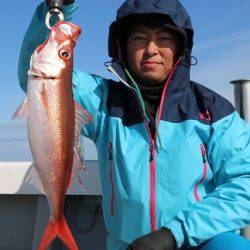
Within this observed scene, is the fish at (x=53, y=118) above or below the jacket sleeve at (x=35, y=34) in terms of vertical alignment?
below

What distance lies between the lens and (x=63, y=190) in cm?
323

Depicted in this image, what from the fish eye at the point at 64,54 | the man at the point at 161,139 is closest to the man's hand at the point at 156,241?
the man at the point at 161,139

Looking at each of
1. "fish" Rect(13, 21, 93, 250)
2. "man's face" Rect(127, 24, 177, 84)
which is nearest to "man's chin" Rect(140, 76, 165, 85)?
"man's face" Rect(127, 24, 177, 84)

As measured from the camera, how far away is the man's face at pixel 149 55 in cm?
401

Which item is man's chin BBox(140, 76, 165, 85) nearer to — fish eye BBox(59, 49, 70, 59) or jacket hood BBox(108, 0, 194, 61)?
jacket hood BBox(108, 0, 194, 61)

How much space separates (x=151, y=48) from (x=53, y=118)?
124 centimetres

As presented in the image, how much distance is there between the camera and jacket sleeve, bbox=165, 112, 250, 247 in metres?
3.54

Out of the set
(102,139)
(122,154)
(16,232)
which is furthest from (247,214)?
(16,232)

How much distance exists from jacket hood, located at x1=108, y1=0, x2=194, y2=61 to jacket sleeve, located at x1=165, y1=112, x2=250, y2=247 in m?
0.93

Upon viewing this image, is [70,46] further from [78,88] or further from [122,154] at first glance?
[122,154]

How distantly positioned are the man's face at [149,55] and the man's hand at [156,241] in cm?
138

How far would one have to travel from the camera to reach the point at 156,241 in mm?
3359

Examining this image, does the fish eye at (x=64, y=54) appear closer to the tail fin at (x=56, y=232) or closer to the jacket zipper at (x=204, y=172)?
the tail fin at (x=56, y=232)

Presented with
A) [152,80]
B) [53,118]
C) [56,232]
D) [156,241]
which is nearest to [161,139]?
[152,80]
